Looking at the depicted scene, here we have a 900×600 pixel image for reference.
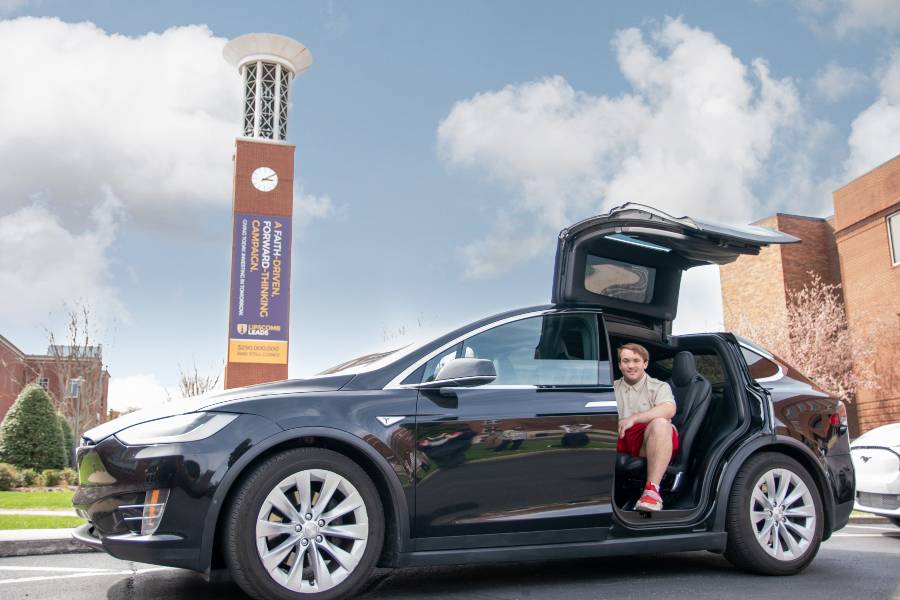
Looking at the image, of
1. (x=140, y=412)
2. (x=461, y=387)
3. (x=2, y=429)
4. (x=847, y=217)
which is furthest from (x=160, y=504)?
(x=847, y=217)

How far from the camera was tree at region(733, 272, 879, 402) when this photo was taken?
26.4 m

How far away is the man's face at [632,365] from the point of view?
17.3ft

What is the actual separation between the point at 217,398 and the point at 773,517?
3.46m

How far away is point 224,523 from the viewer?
3859mm

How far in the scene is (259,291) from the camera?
143 ft

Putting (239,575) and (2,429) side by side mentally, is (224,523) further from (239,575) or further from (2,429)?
(2,429)

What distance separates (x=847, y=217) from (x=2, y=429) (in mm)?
25381

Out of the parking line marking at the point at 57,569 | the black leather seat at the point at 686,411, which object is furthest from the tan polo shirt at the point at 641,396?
the parking line marking at the point at 57,569

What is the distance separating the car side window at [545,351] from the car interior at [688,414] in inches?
20.6

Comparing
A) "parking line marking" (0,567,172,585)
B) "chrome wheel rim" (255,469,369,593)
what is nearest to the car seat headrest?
"chrome wheel rim" (255,469,369,593)

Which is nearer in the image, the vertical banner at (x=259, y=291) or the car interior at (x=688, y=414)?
the car interior at (x=688, y=414)

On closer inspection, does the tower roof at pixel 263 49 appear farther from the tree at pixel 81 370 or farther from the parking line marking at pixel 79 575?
the parking line marking at pixel 79 575

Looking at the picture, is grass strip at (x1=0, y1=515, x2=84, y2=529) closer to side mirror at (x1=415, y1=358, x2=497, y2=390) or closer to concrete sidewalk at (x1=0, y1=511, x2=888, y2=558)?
concrete sidewalk at (x1=0, y1=511, x2=888, y2=558)

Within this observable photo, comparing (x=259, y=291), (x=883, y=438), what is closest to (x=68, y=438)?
(x=259, y=291)
